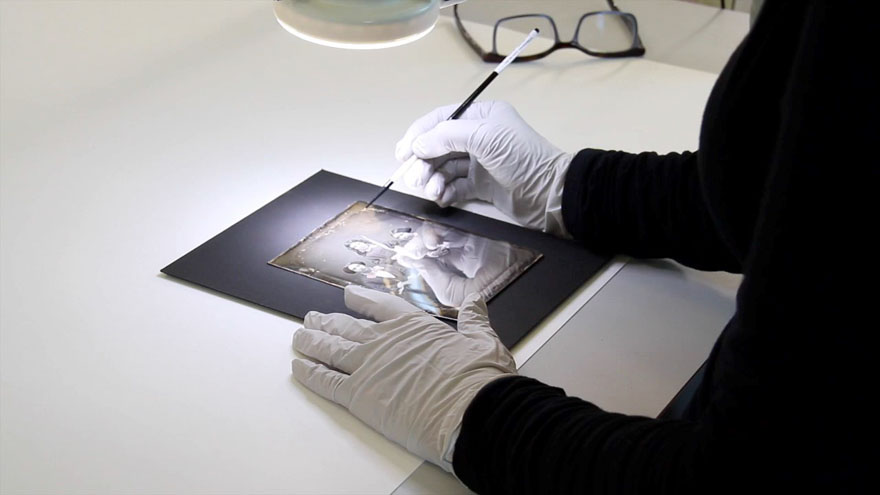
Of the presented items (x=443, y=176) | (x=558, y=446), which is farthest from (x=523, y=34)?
(x=558, y=446)

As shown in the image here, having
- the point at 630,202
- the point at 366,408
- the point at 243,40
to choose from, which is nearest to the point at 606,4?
the point at 243,40

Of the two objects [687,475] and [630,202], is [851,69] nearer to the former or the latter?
[687,475]

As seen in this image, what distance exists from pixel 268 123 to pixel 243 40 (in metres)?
0.41

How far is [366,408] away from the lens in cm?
107

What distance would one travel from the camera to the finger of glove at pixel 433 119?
62.0 inches

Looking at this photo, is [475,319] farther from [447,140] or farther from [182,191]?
[182,191]

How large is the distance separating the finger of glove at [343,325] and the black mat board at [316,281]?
40 mm

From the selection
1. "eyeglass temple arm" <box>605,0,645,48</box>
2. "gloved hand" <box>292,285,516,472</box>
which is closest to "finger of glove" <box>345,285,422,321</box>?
"gloved hand" <box>292,285,516,472</box>

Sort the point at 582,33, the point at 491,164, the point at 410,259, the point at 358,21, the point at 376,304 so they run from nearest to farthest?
the point at 358,21 → the point at 376,304 → the point at 410,259 → the point at 491,164 → the point at 582,33

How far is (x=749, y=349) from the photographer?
30.6 inches

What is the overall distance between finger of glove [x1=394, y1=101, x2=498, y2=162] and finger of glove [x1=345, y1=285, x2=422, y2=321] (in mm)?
396

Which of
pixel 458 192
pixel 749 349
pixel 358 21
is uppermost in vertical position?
pixel 358 21

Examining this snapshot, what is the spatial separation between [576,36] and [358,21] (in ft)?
3.82

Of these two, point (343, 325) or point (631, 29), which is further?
point (631, 29)
